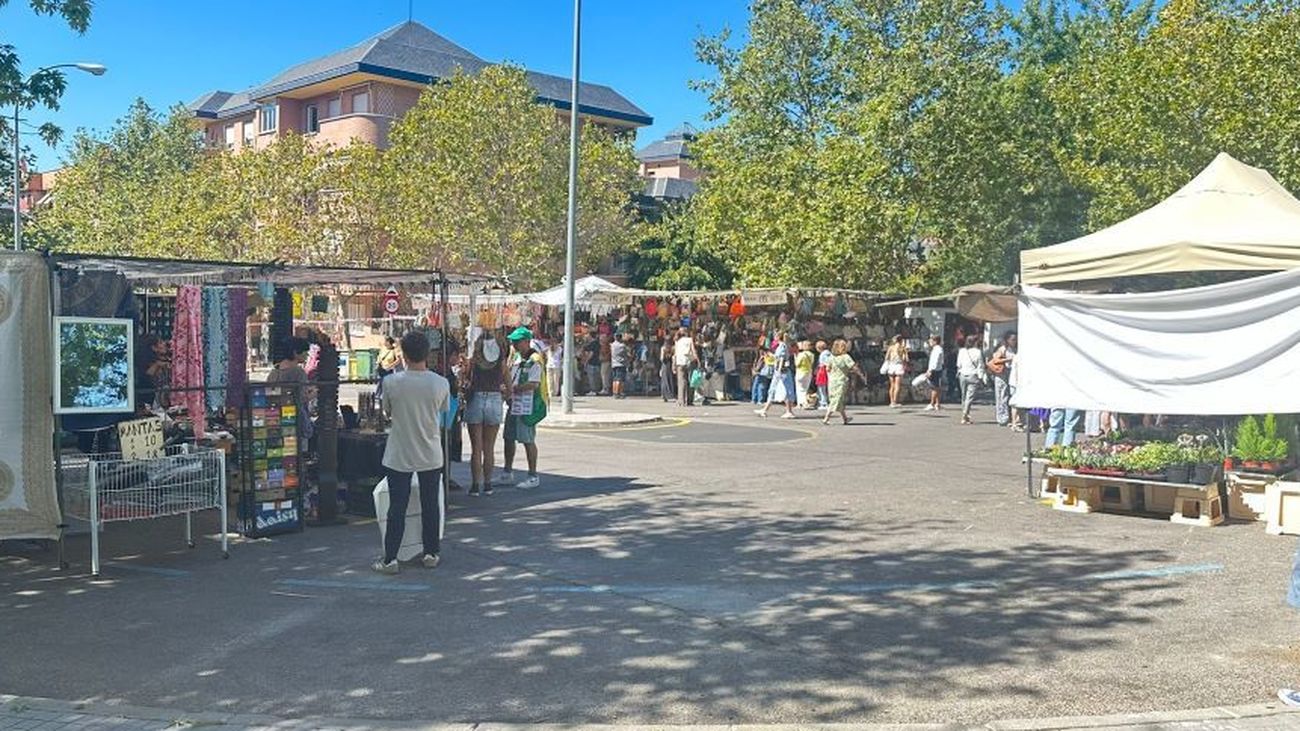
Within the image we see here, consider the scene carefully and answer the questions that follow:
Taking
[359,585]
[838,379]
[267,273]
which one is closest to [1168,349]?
[359,585]

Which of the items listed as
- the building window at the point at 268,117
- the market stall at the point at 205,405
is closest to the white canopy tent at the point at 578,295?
the market stall at the point at 205,405

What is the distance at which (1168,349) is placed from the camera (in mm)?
10023

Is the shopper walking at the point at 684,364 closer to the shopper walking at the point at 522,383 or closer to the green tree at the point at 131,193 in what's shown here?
the shopper walking at the point at 522,383

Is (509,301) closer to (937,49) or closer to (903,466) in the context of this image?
(937,49)

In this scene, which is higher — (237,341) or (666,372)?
(237,341)

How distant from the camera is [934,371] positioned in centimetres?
2350

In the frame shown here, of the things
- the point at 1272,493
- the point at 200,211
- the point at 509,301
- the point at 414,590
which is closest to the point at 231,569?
the point at 414,590

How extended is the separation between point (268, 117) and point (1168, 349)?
48541 mm

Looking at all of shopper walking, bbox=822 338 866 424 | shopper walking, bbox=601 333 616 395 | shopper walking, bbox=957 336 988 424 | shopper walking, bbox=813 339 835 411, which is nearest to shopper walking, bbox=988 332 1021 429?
shopper walking, bbox=957 336 988 424

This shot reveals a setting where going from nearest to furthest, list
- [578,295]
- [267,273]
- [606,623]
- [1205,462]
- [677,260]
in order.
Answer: [606,623], [1205,462], [267,273], [578,295], [677,260]

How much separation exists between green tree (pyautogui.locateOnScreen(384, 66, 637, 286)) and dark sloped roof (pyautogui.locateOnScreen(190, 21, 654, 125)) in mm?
6844

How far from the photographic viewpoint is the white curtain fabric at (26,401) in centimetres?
747

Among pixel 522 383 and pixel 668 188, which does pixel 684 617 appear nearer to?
pixel 522 383

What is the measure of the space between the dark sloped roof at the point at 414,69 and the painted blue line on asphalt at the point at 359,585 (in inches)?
1411
